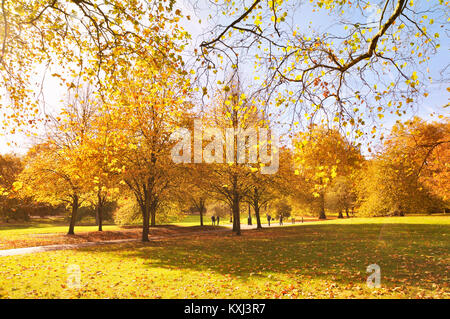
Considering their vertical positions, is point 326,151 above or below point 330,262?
above

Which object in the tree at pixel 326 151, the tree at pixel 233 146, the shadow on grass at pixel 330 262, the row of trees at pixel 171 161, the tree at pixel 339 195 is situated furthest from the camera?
the tree at pixel 339 195

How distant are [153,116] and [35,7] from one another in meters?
8.11

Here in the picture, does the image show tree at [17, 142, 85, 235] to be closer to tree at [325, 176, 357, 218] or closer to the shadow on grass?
the shadow on grass

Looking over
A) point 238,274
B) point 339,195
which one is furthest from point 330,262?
point 339,195

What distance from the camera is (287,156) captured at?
2253cm

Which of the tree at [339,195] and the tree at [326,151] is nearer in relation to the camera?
the tree at [326,151]

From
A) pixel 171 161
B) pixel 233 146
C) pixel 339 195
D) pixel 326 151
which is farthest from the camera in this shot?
pixel 339 195

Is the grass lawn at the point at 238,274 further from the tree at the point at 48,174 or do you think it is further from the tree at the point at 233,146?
the tree at the point at 48,174

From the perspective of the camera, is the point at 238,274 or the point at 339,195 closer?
the point at 238,274

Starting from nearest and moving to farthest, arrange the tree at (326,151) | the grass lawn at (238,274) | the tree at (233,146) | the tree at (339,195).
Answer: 1. the grass lawn at (238,274)
2. the tree at (326,151)
3. the tree at (233,146)
4. the tree at (339,195)

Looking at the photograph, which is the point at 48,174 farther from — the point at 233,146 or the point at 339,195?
the point at 339,195

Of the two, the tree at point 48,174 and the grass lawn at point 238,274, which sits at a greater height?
the tree at point 48,174

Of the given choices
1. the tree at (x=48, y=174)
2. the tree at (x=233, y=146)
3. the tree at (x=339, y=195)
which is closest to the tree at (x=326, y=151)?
the tree at (x=233, y=146)
